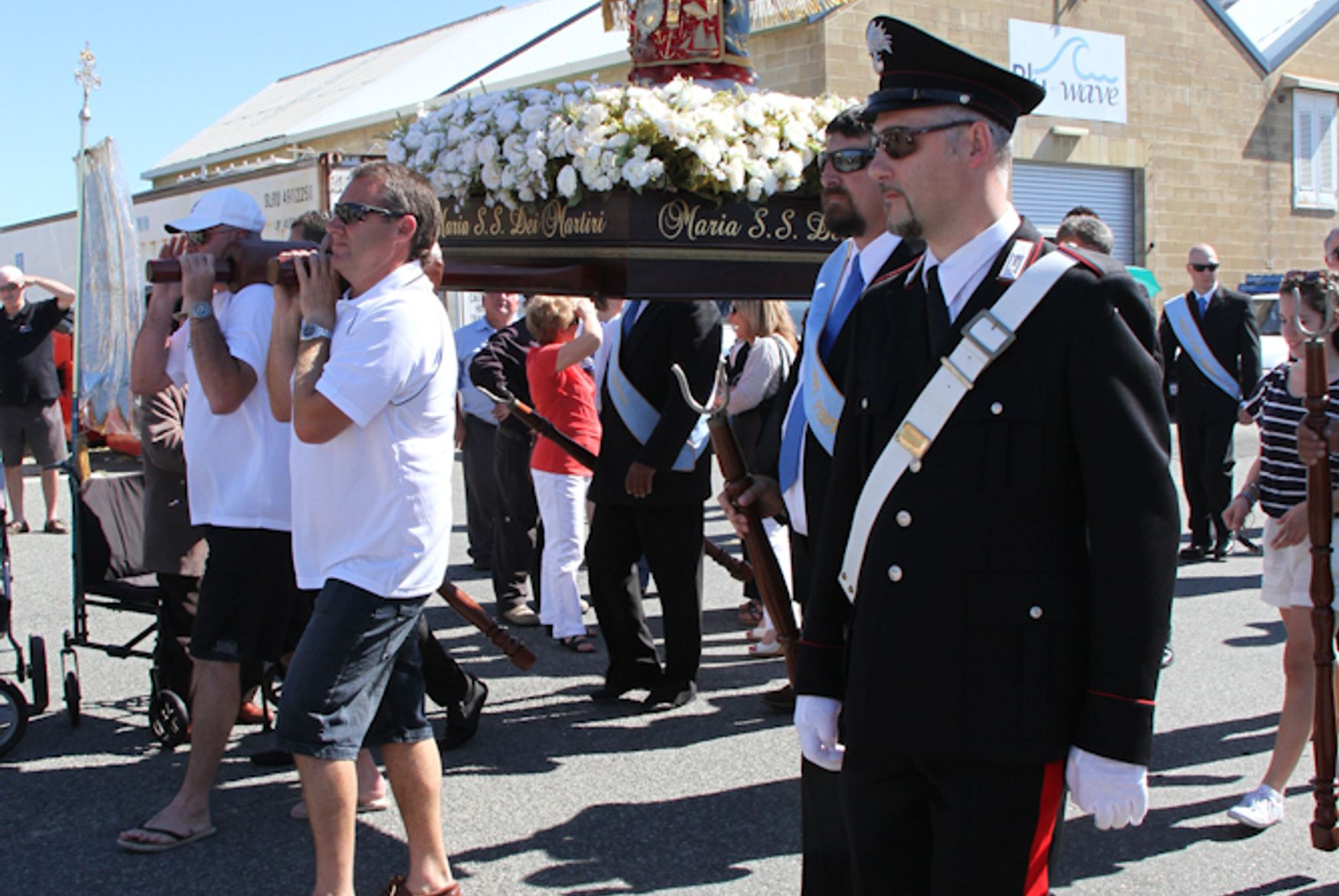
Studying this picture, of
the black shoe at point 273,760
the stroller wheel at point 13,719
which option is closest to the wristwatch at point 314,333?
the black shoe at point 273,760

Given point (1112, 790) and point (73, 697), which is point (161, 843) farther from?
point (1112, 790)

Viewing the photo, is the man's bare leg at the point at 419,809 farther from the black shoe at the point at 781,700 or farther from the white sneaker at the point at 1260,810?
the white sneaker at the point at 1260,810

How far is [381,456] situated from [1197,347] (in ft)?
24.5

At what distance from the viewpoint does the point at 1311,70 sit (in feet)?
86.1

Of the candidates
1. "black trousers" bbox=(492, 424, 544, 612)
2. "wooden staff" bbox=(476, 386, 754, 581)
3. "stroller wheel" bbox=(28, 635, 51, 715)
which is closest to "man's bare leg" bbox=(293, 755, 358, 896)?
"stroller wheel" bbox=(28, 635, 51, 715)

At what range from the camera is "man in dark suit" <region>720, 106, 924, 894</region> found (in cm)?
322

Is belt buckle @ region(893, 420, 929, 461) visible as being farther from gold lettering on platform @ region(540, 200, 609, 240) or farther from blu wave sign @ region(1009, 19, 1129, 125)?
blu wave sign @ region(1009, 19, 1129, 125)

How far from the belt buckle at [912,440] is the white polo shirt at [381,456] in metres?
1.49

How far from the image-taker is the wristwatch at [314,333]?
3.46 metres

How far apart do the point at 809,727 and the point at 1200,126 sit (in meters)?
24.5

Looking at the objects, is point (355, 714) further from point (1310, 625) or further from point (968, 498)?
point (1310, 625)

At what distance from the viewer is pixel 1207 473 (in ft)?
30.3

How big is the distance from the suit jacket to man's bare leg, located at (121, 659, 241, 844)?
700cm

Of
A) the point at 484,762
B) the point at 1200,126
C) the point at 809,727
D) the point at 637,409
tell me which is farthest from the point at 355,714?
the point at 1200,126
